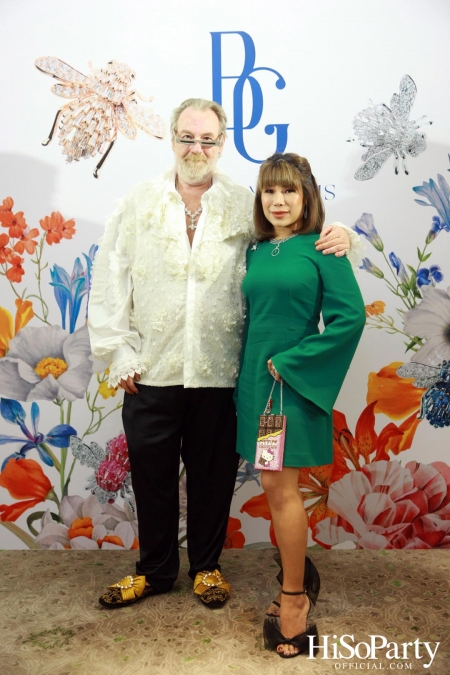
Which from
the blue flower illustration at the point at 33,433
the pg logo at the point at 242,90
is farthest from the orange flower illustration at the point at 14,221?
the pg logo at the point at 242,90

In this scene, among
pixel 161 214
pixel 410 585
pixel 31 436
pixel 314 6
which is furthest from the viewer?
pixel 31 436

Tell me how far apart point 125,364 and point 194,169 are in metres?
0.72

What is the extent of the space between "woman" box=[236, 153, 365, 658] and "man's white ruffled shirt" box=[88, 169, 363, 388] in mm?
167

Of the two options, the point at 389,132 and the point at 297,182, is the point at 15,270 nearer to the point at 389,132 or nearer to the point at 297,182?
the point at 297,182

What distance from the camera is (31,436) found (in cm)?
271

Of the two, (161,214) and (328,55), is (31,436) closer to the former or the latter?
(161,214)

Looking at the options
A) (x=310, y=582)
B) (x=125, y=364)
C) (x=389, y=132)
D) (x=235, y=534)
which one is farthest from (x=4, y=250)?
(x=310, y=582)

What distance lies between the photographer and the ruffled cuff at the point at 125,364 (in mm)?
2141

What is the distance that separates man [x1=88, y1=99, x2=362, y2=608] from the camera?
2.11 m

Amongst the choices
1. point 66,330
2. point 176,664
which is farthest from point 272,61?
point 176,664

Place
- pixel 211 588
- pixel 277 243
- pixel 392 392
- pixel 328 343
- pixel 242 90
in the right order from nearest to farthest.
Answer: pixel 328 343 < pixel 277 243 < pixel 211 588 < pixel 242 90 < pixel 392 392

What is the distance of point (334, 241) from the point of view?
1914 mm

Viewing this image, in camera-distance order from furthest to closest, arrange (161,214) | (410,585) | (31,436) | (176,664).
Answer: (31,436) < (410,585) < (161,214) < (176,664)

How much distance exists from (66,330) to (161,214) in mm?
825
